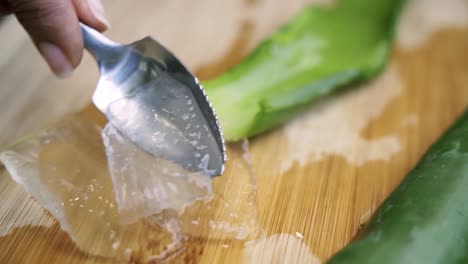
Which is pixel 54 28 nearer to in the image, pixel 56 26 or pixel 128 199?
pixel 56 26

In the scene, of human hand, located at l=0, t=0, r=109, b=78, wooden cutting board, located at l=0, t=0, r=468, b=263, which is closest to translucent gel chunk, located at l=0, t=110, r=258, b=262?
wooden cutting board, located at l=0, t=0, r=468, b=263

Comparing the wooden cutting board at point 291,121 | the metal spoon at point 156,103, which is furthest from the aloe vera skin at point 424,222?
the metal spoon at point 156,103

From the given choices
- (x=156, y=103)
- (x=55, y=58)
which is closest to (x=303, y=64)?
(x=156, y=103)

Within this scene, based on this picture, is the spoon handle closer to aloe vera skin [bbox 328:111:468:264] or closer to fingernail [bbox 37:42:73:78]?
fingernail [bbox 37:42:73:78]

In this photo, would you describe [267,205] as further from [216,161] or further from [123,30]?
[123,30]

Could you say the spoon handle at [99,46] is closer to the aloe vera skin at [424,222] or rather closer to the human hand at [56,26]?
the human hand at [56,26]

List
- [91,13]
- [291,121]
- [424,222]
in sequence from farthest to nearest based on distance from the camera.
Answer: [291,121]
[91,13]
[424,222]

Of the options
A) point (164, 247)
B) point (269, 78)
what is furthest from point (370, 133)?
point (164, 247)
